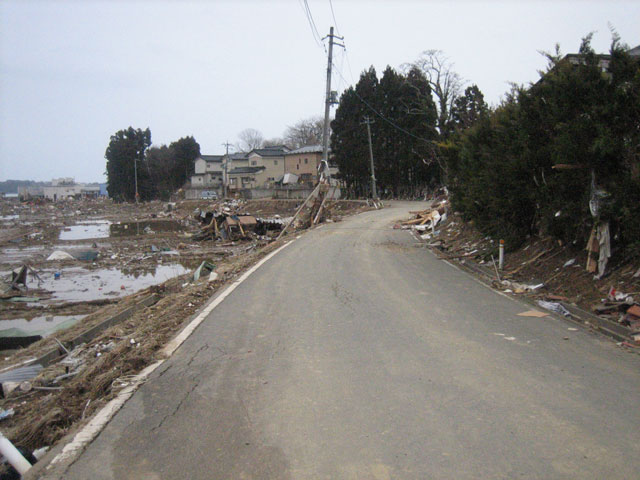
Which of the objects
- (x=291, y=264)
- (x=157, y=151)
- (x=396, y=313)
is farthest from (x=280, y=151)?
(x=396, y=313)

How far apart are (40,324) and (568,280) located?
40.2 feet

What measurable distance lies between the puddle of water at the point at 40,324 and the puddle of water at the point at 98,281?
2.06 m

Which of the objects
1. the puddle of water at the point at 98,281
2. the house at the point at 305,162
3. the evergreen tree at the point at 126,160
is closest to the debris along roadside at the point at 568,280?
the puddle of water at the point at 98,281

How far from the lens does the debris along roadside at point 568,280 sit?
23.6 ft

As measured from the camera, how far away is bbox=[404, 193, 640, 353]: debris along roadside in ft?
23.6

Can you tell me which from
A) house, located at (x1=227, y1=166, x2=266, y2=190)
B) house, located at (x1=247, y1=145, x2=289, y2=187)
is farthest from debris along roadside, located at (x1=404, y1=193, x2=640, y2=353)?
house, located at (x1=227, y1=166, x2=266, y2=190)

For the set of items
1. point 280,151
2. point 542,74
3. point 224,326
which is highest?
point 280,151

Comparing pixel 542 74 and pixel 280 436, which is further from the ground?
pixel 542 74

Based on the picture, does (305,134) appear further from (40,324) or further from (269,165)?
(40,324)

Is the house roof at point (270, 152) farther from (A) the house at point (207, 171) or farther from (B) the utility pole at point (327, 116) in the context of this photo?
(B) the utility pole at point (327, 116)

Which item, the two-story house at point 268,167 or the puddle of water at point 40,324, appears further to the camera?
the two-story house at point 268,167

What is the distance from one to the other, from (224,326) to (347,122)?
50.7m

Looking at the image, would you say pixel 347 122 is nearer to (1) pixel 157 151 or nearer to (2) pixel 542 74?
(2) pixel 542 74

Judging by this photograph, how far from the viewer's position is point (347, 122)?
55.4 metres
